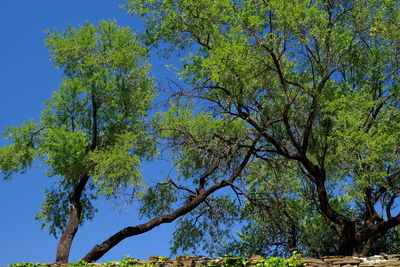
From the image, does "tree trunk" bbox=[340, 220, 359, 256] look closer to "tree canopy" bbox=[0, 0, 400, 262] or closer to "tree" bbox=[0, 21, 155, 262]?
"tree canopy" bbox=[0, 0, 400, 262]

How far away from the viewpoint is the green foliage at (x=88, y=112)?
734 inches

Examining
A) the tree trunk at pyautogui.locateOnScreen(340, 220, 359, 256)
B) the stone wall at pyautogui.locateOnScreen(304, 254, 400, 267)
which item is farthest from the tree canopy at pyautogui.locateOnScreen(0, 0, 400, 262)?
the stone wall at pyautogui.locateOnScreen(304, 254, 400, 267)

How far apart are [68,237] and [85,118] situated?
4879 mm

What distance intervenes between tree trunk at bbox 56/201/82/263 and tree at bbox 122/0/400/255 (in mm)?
→ 6203

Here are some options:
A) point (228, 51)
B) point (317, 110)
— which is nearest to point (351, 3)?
point (317, 110)

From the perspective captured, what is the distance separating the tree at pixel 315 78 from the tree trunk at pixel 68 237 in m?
6.20

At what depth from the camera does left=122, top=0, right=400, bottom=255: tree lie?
15.0 meters

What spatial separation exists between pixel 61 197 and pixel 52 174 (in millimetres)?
1263

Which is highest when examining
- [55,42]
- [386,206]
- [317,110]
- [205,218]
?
[55,42]

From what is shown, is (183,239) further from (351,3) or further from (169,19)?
(351,3)

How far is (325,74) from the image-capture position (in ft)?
53.3

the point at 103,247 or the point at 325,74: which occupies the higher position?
the point at 325,74

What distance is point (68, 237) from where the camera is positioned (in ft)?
57.2

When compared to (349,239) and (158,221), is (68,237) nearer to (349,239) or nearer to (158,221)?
(158,221)
